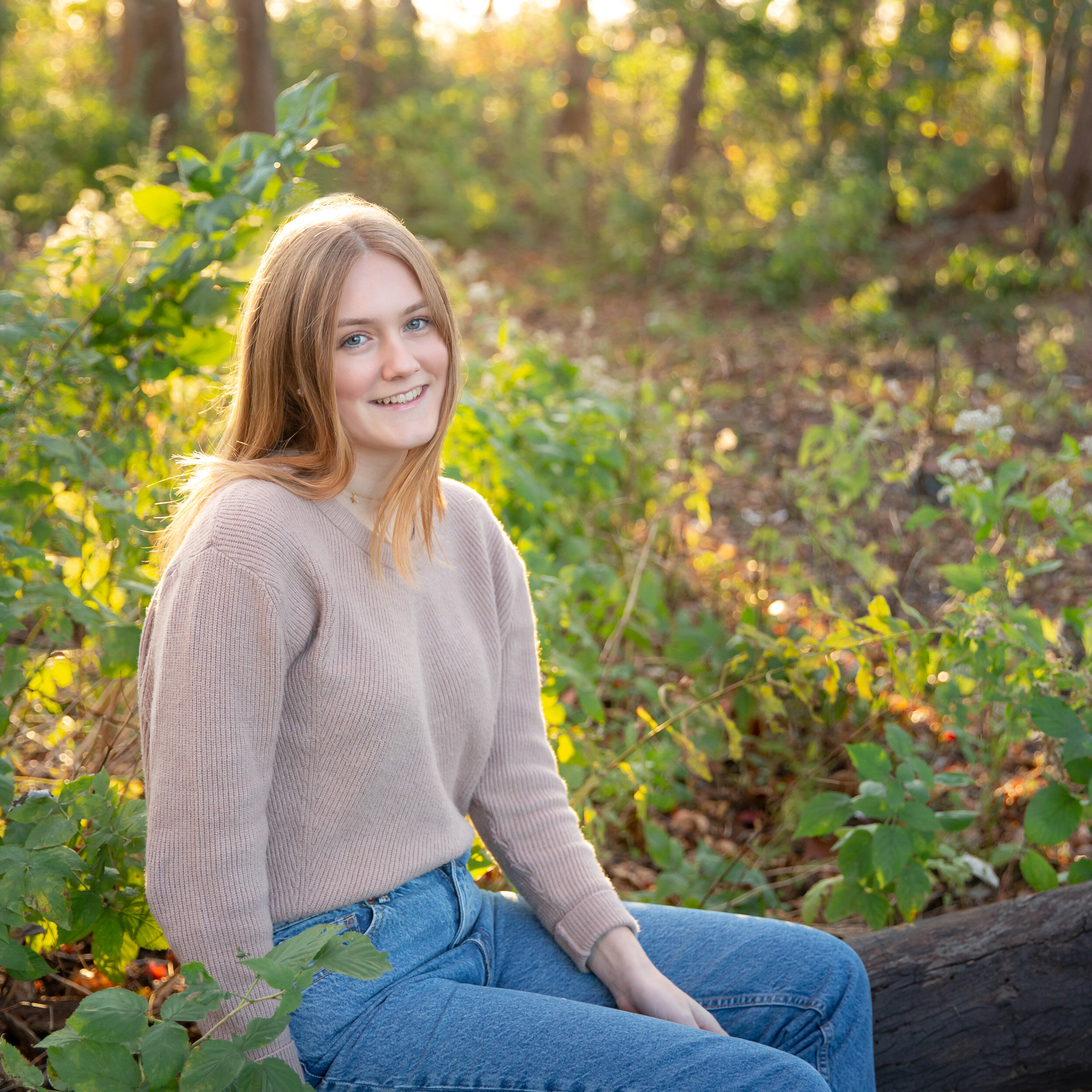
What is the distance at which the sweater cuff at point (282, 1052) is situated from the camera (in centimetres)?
142

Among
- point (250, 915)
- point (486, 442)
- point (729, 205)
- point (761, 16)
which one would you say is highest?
point (761, 16)

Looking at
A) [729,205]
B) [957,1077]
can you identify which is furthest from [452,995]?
[729,205]

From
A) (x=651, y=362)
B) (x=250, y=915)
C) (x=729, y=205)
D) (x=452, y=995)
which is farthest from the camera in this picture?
(x=729, y=205)

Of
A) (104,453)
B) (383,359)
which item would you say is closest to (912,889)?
(383,359)

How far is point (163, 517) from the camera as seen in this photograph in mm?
1889

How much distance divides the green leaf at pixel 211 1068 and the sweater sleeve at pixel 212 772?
283 millimetres

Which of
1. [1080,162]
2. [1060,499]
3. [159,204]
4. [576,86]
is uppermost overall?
[576,86]

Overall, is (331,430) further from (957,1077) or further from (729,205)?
(729,205)

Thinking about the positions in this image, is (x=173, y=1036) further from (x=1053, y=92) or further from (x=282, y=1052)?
(x=1053, y=92)

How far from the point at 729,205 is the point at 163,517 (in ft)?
34.8

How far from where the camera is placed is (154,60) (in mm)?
12047

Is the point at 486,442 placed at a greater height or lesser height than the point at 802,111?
lesser

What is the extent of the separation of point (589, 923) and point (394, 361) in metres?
1.02

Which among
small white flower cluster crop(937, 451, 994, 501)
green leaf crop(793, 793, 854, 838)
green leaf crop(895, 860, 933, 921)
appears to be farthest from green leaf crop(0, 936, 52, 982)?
small white flower cluster crop(937, 451, 994, 501)
